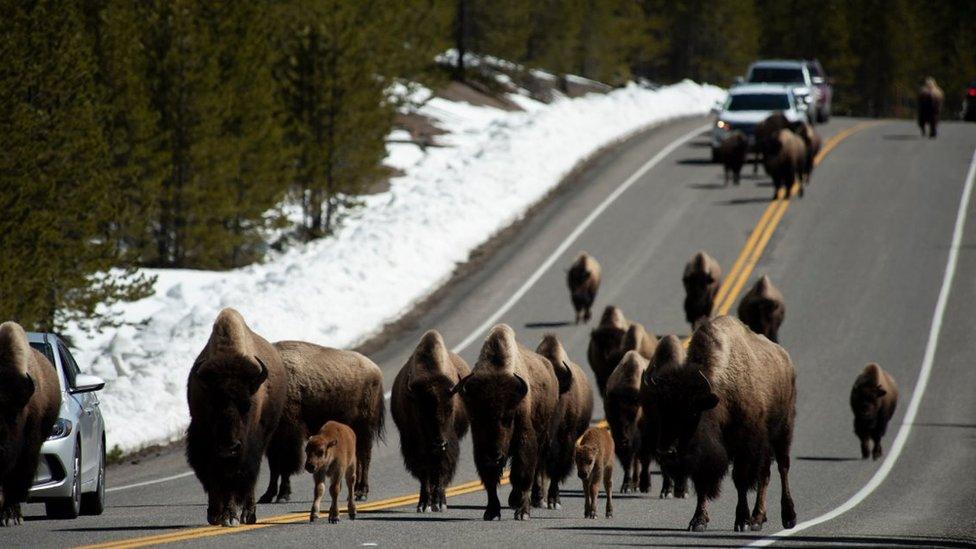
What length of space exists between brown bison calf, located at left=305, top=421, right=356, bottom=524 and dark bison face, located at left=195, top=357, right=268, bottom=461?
600mm

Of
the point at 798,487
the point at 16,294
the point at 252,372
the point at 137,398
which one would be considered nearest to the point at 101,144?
the point at 16,294

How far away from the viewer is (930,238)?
36.9 meters

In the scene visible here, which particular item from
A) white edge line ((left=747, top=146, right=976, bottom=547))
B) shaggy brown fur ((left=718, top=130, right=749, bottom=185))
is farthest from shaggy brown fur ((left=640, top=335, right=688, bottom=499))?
shaggy brown fur ((left=718, top=130, right=749, bottom=185))

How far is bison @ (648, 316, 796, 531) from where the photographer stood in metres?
12.7

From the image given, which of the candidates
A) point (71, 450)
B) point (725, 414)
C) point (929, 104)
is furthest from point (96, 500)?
point (929, 104)

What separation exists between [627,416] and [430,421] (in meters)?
3.47

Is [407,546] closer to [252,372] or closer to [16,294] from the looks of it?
[252,372]

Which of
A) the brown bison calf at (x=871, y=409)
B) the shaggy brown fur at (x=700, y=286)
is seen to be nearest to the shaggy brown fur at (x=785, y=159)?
the shaggy brown fur at (x=700, y=286)

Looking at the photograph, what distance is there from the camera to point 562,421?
16.1 meters

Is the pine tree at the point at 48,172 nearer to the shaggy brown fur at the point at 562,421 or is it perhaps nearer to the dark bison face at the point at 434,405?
the shaggy brown fur at the point at 562,421

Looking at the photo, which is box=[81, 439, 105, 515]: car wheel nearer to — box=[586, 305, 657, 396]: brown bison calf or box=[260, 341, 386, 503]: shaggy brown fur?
box=[260, 341, 386, 503]: shaggy brown fur

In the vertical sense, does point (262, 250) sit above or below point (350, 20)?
below

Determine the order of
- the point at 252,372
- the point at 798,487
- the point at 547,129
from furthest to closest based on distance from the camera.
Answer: the point at 547,129 → the point at 798,487 → the point at 252,372

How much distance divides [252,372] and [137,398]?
30.7 ft
